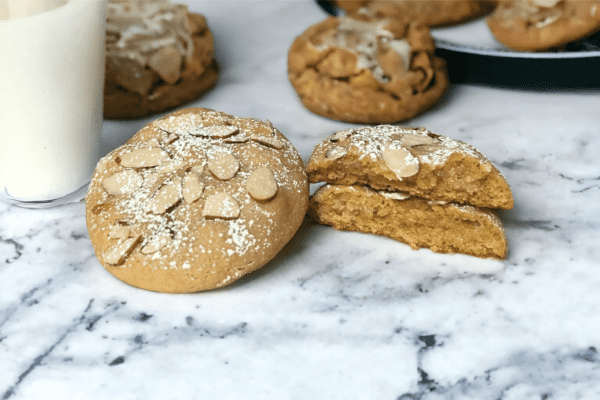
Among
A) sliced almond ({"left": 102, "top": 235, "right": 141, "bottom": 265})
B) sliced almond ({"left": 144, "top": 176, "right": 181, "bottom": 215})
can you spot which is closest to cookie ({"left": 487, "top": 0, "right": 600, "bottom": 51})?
sliced almond ({"left": 144, "top": 176, "right": 181, "bottom": 215})

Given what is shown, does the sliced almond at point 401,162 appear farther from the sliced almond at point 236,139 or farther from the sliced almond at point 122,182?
the sliced almond at point 122,182

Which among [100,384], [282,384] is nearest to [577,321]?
[282,384]

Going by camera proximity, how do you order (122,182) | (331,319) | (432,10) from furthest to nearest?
A: (432,10), (122,182), (331,319)

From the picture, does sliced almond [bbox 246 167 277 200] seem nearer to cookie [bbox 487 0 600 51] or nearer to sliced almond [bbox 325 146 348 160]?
sliced almond [bbox 325 146 348 160]

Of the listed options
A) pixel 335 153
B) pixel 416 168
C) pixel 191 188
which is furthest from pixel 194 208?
pixel 416 168

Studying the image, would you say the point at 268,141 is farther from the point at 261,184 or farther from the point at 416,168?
the point at 416,168

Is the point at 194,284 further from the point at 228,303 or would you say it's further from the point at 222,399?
the point at 222,399
